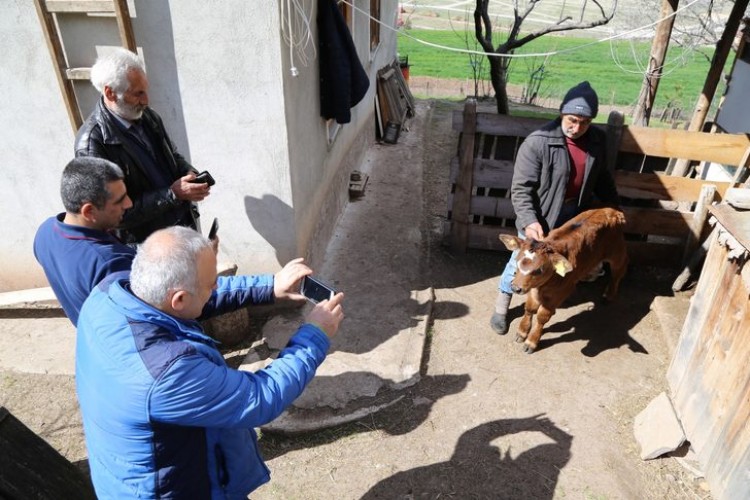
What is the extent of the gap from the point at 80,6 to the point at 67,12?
0.52 ft

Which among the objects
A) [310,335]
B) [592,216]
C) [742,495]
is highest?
[310,335]

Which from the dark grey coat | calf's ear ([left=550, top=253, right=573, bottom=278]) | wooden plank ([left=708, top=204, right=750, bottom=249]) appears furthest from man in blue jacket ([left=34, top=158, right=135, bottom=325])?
wooden plank ([left=708, top=204, right=750, bottom=249])

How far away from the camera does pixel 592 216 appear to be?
4211 millimetres

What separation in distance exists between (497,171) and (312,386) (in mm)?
3109

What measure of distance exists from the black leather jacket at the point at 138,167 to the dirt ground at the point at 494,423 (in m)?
1.74

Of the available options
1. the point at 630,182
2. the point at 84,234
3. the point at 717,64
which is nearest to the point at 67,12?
the point at 84,234

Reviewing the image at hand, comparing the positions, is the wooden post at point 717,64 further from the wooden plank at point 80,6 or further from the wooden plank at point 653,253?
the wooden plank at point 80,6

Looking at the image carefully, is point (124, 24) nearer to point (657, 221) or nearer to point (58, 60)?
point (58, 60)

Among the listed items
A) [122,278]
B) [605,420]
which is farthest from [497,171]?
[122,278]

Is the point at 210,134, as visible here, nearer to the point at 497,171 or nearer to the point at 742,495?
the point at 497,171

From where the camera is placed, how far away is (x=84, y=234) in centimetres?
227

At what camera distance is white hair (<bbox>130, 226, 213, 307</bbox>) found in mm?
1572

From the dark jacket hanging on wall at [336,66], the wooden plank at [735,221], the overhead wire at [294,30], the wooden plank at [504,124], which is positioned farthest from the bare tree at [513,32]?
the wooden plank at [735,221]

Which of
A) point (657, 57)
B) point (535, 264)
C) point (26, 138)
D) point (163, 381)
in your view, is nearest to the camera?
point (163, 381)
